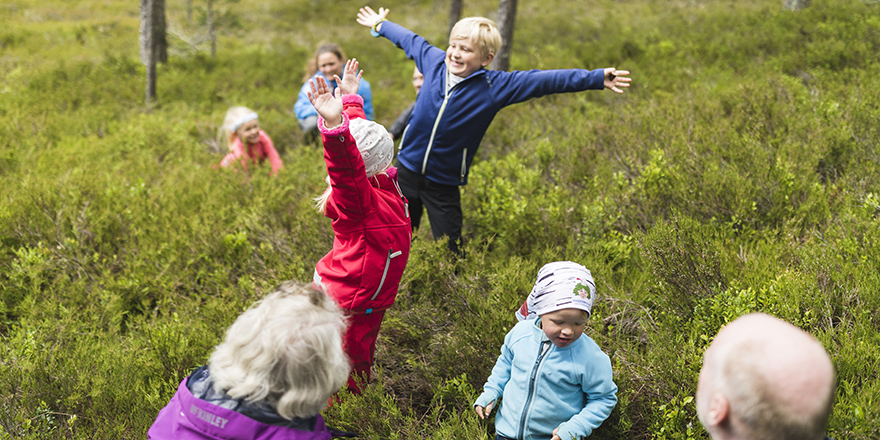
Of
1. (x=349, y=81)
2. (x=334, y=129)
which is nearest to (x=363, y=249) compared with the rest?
(x=334, y=129)

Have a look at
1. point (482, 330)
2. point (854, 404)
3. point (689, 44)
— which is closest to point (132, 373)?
point (482, 330)

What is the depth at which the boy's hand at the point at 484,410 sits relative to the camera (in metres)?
2.40

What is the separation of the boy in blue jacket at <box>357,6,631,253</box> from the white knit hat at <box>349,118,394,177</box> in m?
1.15

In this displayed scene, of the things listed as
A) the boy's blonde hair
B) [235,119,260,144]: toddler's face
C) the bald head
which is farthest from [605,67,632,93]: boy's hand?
[235,119,260,144]: toddler's face

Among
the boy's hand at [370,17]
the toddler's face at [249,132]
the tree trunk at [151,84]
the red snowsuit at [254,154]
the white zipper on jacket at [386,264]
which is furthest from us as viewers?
the tree trunk at [151,84]

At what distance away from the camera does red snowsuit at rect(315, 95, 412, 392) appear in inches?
94.9

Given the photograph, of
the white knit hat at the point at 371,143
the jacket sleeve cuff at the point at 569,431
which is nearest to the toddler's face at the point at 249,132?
the white knit hat at the point at 371,143

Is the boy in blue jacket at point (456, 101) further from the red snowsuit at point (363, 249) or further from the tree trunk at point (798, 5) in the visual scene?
the tree trunk at point (798, 5)

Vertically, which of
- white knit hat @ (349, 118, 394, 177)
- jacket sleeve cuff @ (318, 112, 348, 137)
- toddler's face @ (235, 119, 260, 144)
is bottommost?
toddler's face @ (235, 119, 260, 144)

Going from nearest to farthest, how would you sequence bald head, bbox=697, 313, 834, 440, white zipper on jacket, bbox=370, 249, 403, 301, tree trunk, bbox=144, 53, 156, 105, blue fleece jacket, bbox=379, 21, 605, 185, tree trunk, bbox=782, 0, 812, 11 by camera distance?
1. bald head, bbox=697, 313, 834, 440
2. white zipper on jacket, bbox=370, 249, 403, 301
3. blue fleece jacket, bbox=379, 21, 605, 185
4. tree trunk, bbox=144, 53, 156, 105
5. tree trunk, bbox=782, 0, 812, 11

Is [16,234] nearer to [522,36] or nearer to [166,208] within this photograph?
[166,208]

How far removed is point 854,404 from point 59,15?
2468 centimetres

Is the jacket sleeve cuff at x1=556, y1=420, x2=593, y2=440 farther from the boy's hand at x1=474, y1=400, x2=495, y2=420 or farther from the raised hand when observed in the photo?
the raised hand

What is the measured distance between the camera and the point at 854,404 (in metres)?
2.10
